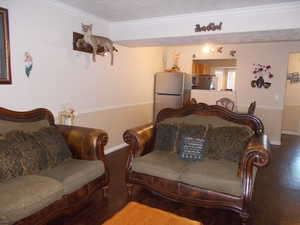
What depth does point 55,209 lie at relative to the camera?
6.45ft

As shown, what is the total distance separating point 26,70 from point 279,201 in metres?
3.45

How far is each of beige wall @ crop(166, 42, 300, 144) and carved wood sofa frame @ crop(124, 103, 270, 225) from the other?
2.95 metres

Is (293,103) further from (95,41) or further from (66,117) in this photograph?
(66,117)

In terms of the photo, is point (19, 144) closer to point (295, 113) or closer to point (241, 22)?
point (241, 22)

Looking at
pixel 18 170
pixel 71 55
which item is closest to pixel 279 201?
pixel 18 170

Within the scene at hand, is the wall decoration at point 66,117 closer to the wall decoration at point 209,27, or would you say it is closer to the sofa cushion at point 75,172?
the sofa cushion at point 75,172

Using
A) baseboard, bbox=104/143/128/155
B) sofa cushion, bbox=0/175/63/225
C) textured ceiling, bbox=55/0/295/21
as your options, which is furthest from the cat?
sofa cushion, bbox=0/175/63/225

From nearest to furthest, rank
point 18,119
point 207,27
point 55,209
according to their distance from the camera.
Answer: point 55,209 → point 18,119 → point 207,27

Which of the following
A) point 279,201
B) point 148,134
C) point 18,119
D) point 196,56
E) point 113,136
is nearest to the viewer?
point 18,119

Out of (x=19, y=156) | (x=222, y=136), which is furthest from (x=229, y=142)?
(x=19, y=156)

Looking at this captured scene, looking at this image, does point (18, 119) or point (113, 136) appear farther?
point (113, 136)

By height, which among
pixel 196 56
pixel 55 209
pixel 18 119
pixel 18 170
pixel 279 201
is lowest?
pixel 279 201

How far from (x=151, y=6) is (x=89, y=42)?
109 centimetres

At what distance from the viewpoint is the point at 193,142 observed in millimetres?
2662
